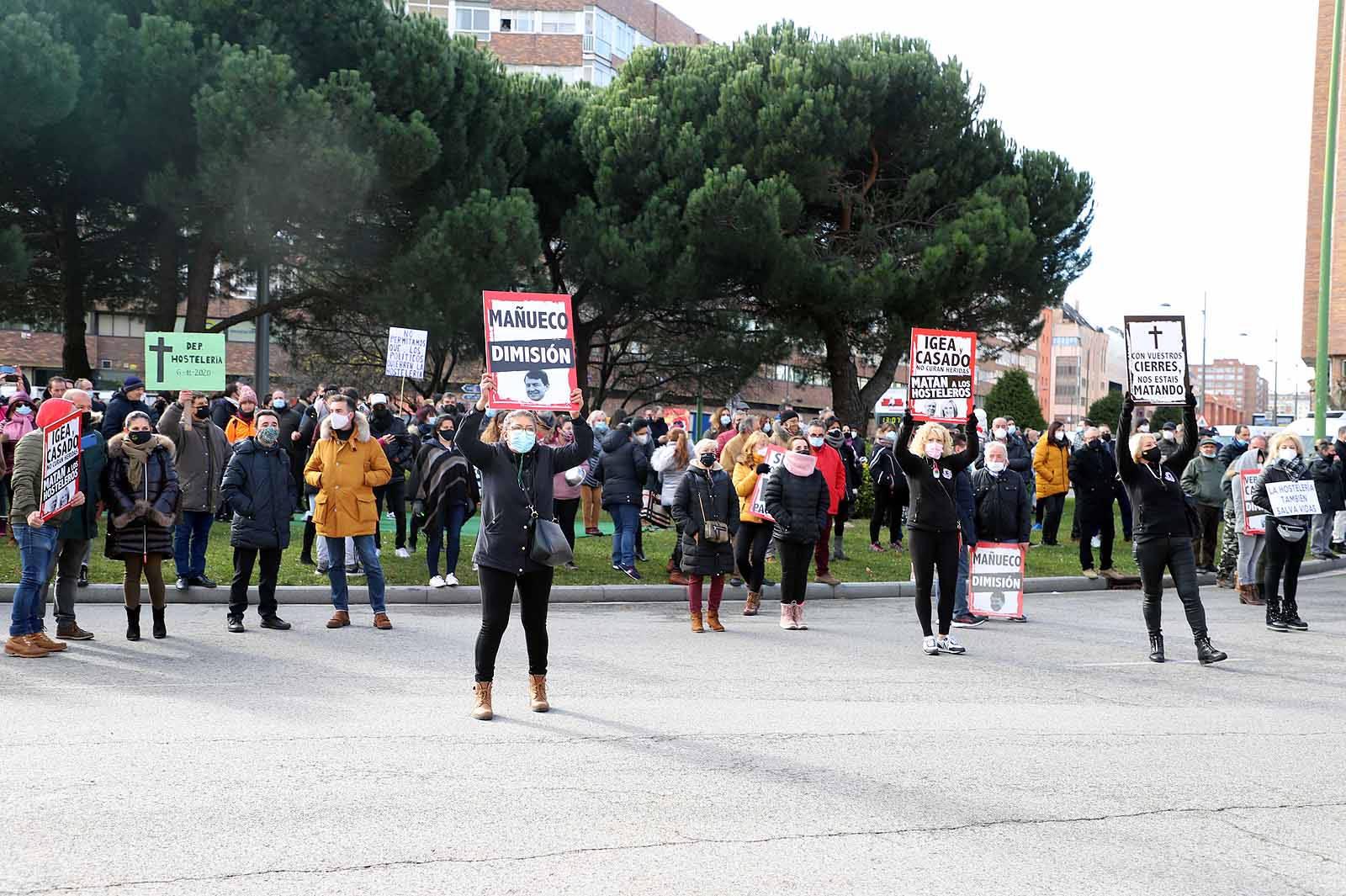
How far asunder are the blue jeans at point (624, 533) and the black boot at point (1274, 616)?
6.29 m

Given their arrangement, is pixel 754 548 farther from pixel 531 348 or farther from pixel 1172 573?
pixel 531 348

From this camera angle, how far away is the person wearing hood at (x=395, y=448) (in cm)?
1477

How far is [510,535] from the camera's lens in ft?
24.0

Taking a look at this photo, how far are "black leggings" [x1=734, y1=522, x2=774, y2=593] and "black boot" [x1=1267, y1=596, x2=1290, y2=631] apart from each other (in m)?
4.49

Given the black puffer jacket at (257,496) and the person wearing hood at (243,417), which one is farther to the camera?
the person wearing hood at (243,417)

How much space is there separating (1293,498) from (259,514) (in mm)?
8726

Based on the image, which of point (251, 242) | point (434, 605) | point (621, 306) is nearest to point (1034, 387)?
point (621, 306)

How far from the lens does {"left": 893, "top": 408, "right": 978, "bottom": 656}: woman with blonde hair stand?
9.99 m

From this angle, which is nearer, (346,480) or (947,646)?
(947,646)

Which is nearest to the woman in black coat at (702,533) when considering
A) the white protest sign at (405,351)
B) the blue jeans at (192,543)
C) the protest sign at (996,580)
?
the protest sign at (996,580)

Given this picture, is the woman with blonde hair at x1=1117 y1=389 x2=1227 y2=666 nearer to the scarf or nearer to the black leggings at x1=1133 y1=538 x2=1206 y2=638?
the black leggings at x1=1133 y1=538 x2=1206 y2=638

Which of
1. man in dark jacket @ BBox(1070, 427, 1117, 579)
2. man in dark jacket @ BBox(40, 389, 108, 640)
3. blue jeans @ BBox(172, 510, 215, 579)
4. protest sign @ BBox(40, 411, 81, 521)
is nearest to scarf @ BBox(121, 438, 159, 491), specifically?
man in dark jacket @ BBox(40, 389, 108, 640)

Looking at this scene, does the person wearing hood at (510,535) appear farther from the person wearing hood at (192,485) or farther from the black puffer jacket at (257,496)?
the person wearing hood at (192,485)

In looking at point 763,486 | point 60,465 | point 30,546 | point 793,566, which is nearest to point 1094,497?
point 763,486
